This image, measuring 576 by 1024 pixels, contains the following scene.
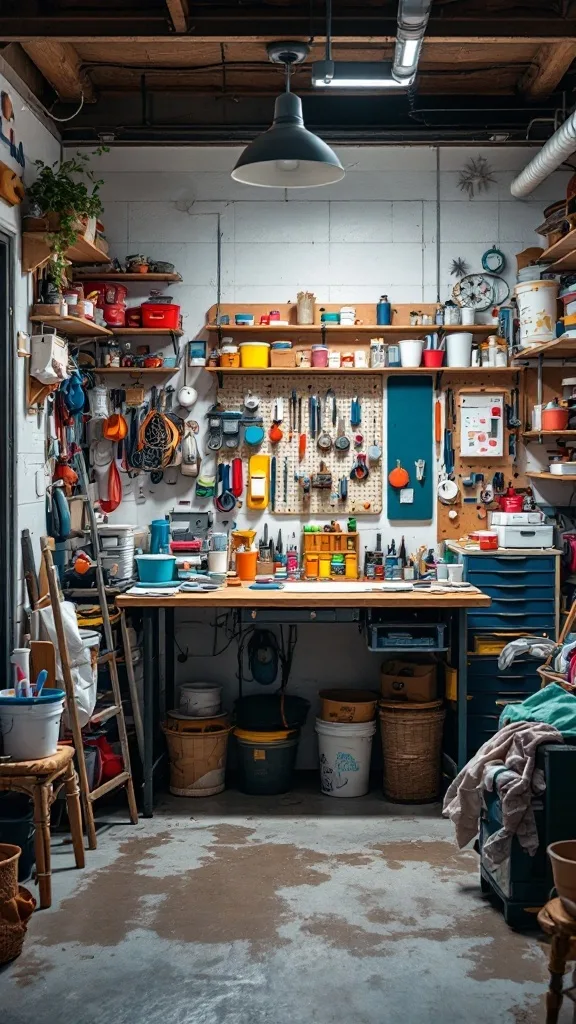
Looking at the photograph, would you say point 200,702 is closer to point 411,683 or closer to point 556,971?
point 411,683

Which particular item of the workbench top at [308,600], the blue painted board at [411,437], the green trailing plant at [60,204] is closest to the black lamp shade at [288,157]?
the green trailing plant at [60,204]

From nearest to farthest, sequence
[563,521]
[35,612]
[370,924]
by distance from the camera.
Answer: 1. [370,924]
2. [35,612]
3. [563,521]

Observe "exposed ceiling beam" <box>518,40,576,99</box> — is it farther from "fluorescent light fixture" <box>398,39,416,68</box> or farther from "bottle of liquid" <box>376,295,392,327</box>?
"bottle of liquid" <box>376,295,392,327</box>

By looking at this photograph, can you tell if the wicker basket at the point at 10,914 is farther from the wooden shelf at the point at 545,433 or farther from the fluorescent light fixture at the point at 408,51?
the fluorescent light fixture at the point at 408,51

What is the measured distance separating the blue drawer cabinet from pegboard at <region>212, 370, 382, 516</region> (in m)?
0.79

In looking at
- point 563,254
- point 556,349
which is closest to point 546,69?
point 563,254

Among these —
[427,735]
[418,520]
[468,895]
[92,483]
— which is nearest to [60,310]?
[92,483]

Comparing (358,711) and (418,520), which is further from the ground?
(418,520)

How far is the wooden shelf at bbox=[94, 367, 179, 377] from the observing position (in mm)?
5770

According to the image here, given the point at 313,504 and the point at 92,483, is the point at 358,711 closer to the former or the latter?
the point at 313,504

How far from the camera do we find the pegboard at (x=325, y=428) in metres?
5.91

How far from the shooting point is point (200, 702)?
18.2 ft

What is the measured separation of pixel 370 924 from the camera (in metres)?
3.70

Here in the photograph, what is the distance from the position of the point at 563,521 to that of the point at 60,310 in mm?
2990
